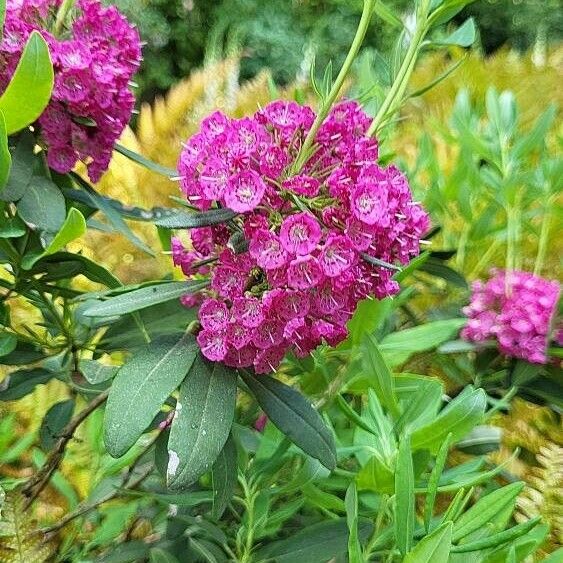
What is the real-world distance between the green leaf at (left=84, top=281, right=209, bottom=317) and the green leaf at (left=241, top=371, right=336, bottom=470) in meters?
0.08

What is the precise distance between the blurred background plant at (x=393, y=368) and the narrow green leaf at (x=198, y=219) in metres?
0.19

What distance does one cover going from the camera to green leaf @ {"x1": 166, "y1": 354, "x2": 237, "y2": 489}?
451 mm

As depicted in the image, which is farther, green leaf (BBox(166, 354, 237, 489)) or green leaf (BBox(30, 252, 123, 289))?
green leaf (BBox(30, 252, 123, 289))

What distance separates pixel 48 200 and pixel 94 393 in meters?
0.17

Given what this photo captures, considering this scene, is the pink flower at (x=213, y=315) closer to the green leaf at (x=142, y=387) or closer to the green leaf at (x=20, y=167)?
the green leaf at (x=142, y=387)

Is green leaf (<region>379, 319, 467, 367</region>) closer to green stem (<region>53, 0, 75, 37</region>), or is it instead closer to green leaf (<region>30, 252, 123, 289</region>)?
green leaf (<region>30, 252, 123, 289</region>)

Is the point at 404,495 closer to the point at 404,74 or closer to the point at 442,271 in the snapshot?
Answer: the point at 404,74

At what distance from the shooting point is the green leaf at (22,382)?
620mm

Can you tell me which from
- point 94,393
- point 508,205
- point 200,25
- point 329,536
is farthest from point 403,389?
point 200,25

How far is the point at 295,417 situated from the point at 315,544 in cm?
12

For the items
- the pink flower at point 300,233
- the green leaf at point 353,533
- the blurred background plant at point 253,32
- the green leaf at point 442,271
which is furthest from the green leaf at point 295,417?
the blurred background plant at point 253,32

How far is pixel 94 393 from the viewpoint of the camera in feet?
2.02

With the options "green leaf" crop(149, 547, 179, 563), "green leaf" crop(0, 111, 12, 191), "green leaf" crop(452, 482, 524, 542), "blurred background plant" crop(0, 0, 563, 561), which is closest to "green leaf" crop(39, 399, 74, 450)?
"blurred background plant" crop(0, 0, 563, 561)

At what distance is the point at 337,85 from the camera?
45cm
